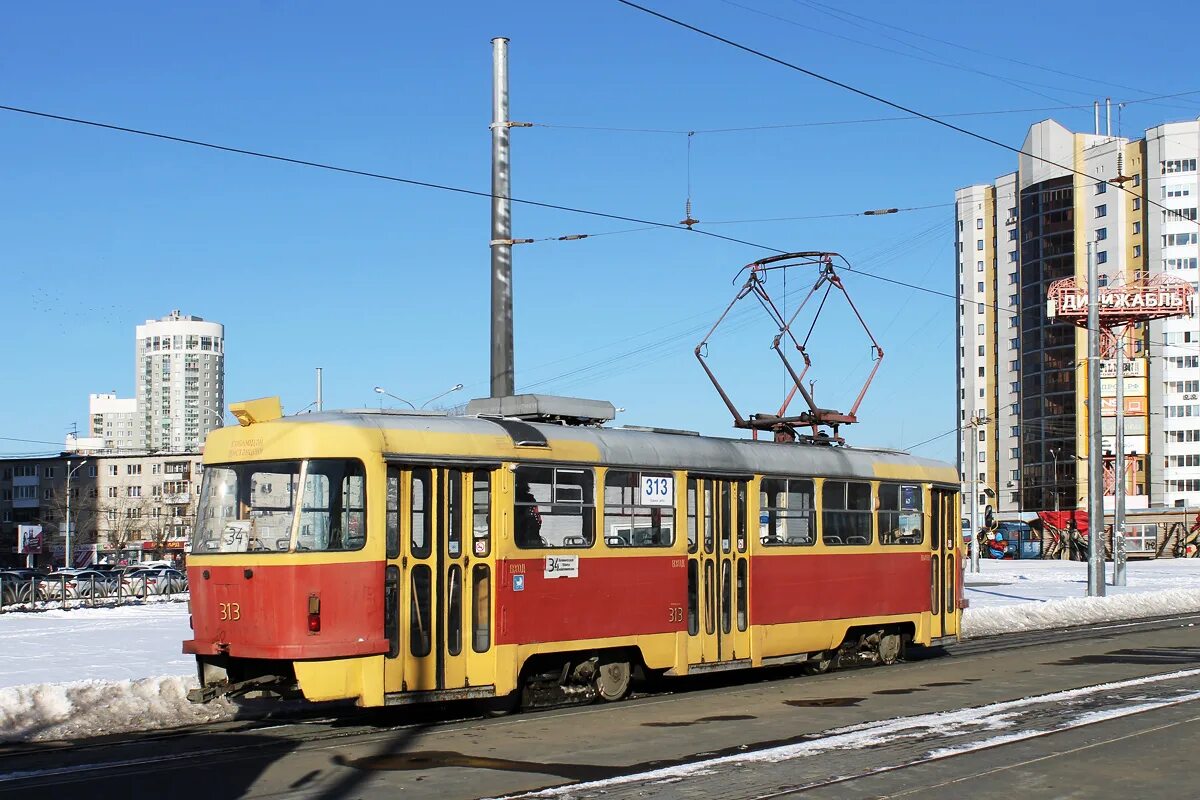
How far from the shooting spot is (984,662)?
18.9 m

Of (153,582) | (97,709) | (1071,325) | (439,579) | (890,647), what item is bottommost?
(153,582)

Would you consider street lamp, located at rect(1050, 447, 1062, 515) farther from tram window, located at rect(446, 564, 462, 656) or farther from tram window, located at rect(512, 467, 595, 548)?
tram window, located at rect(446, 564, 462, 656)

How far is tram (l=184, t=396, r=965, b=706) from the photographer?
12.2 metres

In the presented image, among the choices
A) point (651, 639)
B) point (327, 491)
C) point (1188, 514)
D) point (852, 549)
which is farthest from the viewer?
point (1188, 514)

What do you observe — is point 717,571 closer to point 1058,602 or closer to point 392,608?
point 392,608

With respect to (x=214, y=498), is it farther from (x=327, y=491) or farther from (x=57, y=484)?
(x=57, y=484)

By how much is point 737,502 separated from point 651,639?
85.3 inches

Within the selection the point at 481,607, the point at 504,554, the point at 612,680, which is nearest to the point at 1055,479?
the point at 612,680

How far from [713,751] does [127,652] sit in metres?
12.1

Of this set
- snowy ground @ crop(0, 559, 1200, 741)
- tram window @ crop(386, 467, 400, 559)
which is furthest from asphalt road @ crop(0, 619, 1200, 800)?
tram window @ crop(386, 467, 400, 559)

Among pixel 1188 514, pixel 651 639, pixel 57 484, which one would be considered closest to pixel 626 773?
pixel 651 639

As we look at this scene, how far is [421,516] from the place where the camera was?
12.8 meters

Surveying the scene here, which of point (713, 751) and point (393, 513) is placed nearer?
point (713, 751)

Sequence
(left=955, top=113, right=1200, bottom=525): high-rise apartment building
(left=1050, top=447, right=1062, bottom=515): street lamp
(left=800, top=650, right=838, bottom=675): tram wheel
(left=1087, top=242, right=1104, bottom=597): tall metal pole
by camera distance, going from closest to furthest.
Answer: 1. (left=800, top=650, right=838, bottom=675): tram wheel
2. (left=1087, top=242, right=1104, bottom=597): tall metal pole
3. (left=955, top=113, right=1200, bottom=525): high-rise apartment building
4. (left=1050, top=447, right=1062, bottom=515): street lamp
